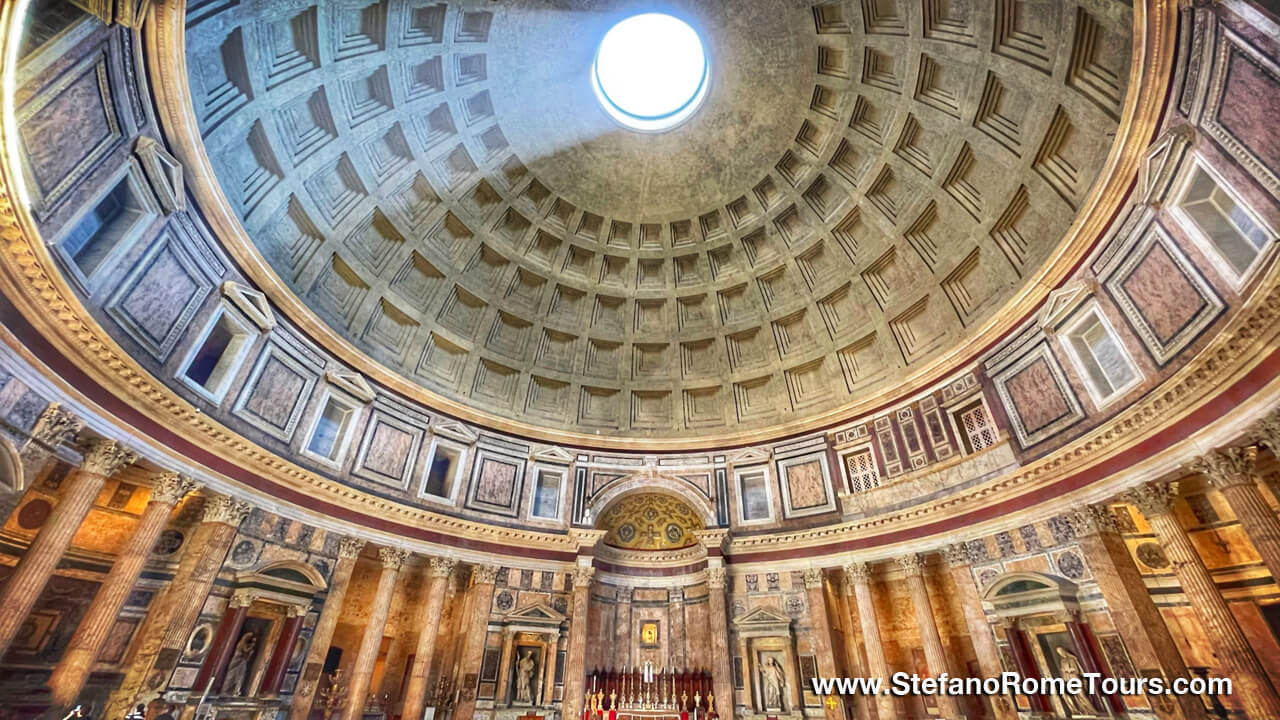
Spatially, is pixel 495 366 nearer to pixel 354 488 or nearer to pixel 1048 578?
pixel 354 488

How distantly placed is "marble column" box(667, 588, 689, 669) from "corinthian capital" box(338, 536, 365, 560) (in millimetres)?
11857

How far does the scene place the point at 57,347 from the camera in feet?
33.0

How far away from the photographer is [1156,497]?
37.2 ft

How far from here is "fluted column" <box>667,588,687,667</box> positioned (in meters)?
19.4

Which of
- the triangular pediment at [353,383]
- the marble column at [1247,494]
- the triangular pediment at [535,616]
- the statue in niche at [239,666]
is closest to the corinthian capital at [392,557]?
the statue in niche at [239,666]

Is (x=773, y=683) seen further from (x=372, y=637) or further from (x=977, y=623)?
(x=372, y=637)

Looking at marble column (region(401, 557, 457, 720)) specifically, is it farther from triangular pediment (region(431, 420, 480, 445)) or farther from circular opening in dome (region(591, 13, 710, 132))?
circular opening in dome (region(591, 13, 710, 132))

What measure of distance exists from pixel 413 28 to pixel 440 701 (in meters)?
22.6

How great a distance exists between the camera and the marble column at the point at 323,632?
13.9 meters

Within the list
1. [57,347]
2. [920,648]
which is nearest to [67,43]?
[57,347]

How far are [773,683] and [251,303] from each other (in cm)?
2075

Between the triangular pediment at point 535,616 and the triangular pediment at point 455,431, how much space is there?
679 cm

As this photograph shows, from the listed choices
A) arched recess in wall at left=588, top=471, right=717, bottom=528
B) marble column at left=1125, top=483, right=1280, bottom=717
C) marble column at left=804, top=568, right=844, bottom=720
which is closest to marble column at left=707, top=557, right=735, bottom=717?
arched recess in wall at left=588, top=471, right=717, bottom=528

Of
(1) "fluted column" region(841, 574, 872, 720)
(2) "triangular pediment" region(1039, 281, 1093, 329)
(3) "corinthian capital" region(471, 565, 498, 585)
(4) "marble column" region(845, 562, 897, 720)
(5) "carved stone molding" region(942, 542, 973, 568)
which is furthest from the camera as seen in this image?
(3) "corinthian capital" region(471, 565, 498, 585)
